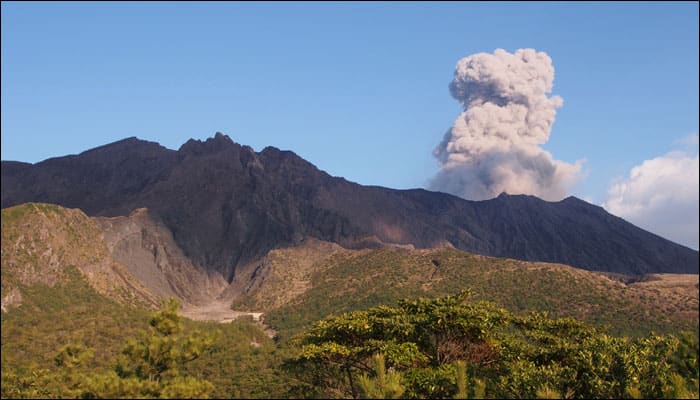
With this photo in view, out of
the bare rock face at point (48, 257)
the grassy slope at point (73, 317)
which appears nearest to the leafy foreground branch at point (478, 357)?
the grassy slope at point (73, 317)

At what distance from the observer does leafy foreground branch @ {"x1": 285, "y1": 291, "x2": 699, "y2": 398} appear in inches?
1342

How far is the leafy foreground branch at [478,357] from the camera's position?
3409cm

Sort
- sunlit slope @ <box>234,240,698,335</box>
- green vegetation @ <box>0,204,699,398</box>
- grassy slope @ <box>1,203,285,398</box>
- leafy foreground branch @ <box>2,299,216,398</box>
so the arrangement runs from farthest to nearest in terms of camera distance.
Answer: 1. sunlit slope @ <box>234,240,698,335</box>
2. grassy slope @ <box>1,203,285,398</box>
3. green vegetation @ <box>0,204,699,398</box>
4. leafy foreground branch @ <box>2,299,216,398</box>

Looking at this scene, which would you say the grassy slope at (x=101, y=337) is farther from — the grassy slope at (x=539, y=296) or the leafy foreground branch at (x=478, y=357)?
the leafy foreground branch at (x=478, y=357)

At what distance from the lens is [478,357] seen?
48.8m

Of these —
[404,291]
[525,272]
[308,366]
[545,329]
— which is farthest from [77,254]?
[545,329]

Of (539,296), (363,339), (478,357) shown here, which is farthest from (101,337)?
(478,357)

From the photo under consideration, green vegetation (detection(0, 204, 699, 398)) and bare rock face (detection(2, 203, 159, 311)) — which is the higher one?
bare rock face (detection(2, 203, 159, 311))

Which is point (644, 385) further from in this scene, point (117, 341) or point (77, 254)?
point (77, 254)

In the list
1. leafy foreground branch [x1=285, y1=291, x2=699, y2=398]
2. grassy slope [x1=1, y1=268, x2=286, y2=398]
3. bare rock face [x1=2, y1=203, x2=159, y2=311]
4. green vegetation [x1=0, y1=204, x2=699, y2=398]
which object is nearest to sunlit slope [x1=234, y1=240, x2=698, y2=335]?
green vegetation [x1=0, y1=204, x2=699, y2=398]

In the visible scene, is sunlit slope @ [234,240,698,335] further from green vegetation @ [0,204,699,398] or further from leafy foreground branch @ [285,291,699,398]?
leafy foreground branch @ [285,291,699,398]

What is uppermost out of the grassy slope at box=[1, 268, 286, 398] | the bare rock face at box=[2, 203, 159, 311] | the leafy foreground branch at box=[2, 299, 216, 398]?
the bare rock face at box=[2, 203, 159, 311]

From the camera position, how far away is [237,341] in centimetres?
15688

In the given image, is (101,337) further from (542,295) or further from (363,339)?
(542,295)
